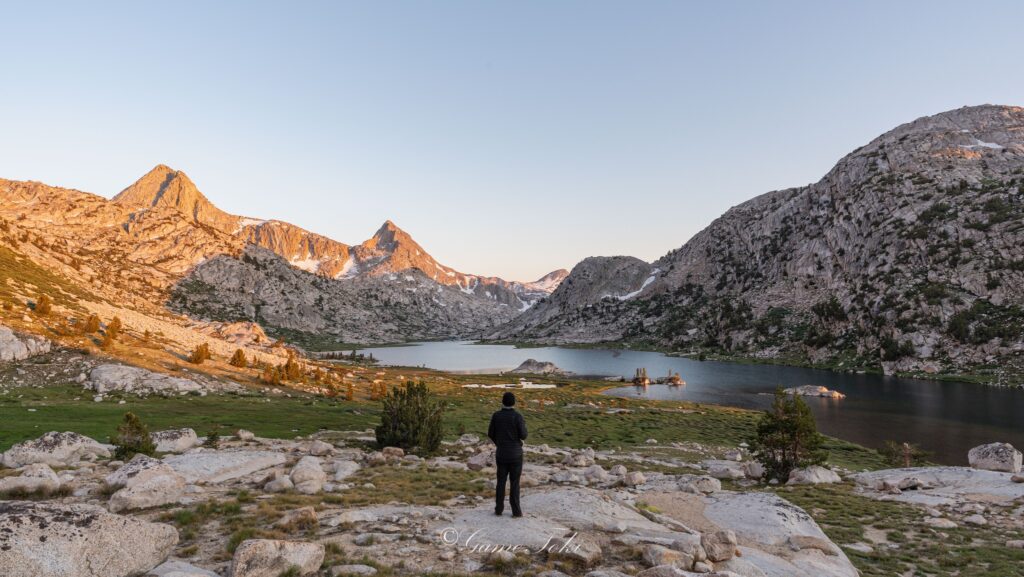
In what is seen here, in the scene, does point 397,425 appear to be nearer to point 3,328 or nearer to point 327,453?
point 327,453

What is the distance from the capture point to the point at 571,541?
489 inches

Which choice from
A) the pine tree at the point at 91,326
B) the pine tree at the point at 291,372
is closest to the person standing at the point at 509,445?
the pine tree at the point at 291,372

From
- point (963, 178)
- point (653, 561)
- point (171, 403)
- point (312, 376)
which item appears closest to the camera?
point (653, 561)

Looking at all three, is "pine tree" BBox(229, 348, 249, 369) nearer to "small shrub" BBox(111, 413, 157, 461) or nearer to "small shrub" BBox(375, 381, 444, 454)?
"small shrub" BBox(375, 381, 444, 454)

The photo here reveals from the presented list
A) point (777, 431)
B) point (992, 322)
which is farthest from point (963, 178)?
point (777, 431)

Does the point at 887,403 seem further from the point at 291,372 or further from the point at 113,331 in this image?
the point at 113,331

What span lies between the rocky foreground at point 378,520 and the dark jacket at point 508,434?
1.88m

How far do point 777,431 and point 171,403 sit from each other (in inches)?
2114

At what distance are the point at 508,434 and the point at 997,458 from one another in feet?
141

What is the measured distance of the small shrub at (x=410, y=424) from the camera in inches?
1256

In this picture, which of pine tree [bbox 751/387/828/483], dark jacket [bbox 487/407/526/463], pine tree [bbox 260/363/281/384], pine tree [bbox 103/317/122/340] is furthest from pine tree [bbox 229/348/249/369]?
pine tree [bbox 751/387/828/483]

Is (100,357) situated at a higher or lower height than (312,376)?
higher

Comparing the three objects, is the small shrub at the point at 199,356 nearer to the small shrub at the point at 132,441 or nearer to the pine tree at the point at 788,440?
the small shrub at the point at 132,441

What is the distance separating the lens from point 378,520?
14570 mm
